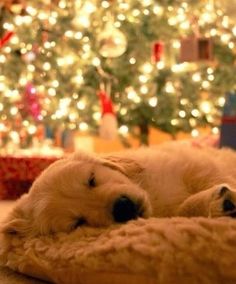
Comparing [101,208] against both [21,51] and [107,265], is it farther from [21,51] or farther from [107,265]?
[21,51]

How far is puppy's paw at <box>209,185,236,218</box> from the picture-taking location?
1.08 meters

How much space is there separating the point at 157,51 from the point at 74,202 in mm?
2217

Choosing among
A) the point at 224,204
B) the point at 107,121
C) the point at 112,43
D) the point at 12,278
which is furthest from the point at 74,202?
the point at 112,43

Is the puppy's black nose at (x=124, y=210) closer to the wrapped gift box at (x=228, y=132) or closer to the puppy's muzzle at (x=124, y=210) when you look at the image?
the puppy's muzzle at (x=124, y=210)

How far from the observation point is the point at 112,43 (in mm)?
3035

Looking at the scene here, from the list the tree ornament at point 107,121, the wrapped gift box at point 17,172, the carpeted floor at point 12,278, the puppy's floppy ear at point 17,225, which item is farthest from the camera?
the tree ornament at point 107,121

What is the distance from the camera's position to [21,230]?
3.86 ft

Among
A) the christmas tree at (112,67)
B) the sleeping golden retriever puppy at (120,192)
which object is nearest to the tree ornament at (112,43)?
the christmas tree at (112,67)

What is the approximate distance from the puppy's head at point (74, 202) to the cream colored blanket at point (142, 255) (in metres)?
0.05

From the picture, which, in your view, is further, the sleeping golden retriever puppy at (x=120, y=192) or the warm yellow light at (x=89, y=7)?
the warm yellow light at (x=89, y=7)

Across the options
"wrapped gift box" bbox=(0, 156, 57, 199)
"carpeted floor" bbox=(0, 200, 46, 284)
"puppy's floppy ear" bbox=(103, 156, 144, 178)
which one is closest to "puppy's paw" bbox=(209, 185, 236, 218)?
"puppy's floppy ear" bbox=(103, 156, 144, 178)

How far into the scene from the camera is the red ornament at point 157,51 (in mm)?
3238

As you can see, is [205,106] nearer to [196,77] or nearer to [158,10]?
[196,77]

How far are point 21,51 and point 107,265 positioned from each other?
2.52 meters
